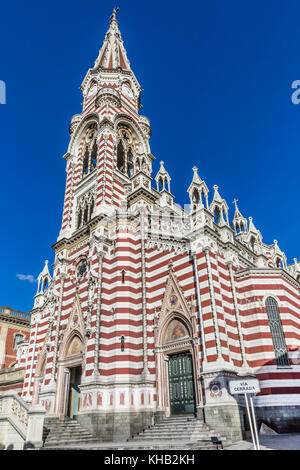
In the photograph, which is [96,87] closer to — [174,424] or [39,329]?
[39,329]

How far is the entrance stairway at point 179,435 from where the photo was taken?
13.6 m

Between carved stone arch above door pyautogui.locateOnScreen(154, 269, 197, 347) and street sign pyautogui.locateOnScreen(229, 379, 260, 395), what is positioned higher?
carved stone arch above door pyautogui.locateOnScreen(154, 269, 197, 347)

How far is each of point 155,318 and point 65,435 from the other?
783 centimetres

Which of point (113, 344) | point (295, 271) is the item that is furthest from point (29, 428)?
point (295, 271)

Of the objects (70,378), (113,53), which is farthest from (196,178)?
(113,53)

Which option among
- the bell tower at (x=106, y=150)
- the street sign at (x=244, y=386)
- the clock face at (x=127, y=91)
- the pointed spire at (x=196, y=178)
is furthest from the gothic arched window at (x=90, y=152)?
the street sign at (x=244, y=386)

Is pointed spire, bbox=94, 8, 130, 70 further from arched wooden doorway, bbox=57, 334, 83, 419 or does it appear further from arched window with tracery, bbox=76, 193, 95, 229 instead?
arched wooden doorway, bbox=57, 334, 83, 419

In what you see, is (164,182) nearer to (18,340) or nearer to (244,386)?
(244,386)

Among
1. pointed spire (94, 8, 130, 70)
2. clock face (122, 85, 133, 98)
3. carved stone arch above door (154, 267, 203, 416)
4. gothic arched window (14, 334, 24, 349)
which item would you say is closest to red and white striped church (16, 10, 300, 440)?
carved stone arch above door (154, 267, 203, 416)

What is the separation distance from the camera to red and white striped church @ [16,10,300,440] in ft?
58.7

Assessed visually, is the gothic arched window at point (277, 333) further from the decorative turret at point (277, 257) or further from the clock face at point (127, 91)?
the clock face at point (127, 91)

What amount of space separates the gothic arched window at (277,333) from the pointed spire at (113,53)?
97.4ft

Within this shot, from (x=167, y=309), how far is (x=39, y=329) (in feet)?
43.9

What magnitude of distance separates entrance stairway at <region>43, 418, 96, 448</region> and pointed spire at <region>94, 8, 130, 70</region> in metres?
33.8
